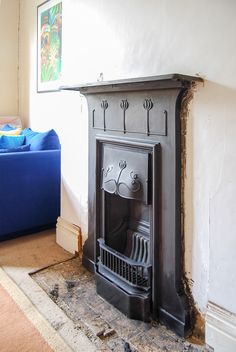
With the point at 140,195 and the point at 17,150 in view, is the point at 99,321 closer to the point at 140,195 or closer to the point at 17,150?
the point at 140,195

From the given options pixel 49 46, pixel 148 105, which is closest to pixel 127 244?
pixel 148 105

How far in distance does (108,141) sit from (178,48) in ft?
2.19

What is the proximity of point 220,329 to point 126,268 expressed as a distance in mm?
563

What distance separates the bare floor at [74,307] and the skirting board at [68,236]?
0.19 feet

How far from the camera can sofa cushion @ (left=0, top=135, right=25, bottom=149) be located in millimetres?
3121

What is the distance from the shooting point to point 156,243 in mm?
1606

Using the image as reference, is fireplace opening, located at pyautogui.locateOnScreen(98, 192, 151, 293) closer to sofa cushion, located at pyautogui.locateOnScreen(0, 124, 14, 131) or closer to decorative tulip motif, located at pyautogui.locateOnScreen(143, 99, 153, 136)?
decorative tulip motif, located at pyautogui.locateOnScreen(143, 99, 153, 136)

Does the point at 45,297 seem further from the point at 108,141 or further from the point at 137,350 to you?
the point at 108,141

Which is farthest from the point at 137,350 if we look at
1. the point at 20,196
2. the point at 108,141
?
the point at 20,196

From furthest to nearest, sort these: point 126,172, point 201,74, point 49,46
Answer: point 49,46 → point 126,172 → point 201,74

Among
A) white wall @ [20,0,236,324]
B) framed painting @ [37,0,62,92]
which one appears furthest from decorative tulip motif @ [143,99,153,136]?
framed painting @ [37,0,62,92]

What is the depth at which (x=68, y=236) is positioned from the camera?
95.9 inches

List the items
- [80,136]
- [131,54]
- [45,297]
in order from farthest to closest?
[80,136] < [45,297] < [131,54]

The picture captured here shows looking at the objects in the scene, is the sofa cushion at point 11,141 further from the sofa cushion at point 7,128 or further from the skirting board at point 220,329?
the skirting board at point 220,329
